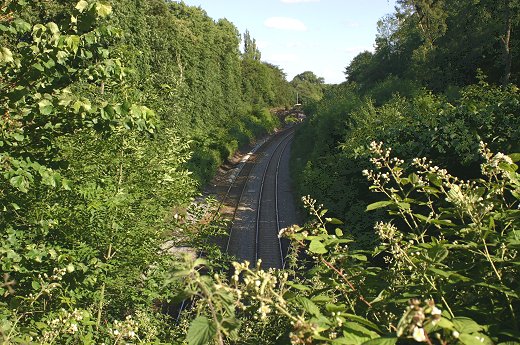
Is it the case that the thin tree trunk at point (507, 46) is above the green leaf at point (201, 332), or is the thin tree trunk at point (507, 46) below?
above

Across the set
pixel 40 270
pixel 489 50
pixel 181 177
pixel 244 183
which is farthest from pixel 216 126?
pixel 40 270

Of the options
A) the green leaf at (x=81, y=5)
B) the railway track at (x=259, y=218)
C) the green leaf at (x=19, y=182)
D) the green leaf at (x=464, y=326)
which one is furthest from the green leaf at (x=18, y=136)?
the railway track at (x=259, y=218)

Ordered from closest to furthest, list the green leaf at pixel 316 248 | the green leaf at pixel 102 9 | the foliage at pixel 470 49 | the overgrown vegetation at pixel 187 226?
the overgrown vegetation at pixel 187 226
the green leaf at pixel 316 248
the green leaf at pixel 102 9
the foliage at pixel 470 49

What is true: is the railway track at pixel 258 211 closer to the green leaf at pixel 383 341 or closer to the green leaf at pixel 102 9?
the green leaf at pixel 102 9

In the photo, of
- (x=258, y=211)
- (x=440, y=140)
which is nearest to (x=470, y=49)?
(x=258, y=211)

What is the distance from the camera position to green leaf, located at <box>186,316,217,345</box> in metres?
1.83

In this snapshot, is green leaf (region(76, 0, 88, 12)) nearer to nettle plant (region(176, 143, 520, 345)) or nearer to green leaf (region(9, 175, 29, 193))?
green leaf (region(9, 175, 29, 193))

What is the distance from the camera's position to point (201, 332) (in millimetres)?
1868

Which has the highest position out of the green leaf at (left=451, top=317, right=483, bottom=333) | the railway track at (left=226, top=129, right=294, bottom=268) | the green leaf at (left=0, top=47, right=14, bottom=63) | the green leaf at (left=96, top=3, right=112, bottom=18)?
the green leaf at (left=96, top=3, right=112, bottom=18)

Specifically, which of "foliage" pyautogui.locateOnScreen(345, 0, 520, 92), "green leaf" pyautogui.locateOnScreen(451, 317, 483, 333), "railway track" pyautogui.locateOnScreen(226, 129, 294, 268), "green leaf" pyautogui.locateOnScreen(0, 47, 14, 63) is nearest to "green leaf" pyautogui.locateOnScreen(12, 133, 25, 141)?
"green leaf" pyautogui.locateOnScreen(0, 47, 14, 63)

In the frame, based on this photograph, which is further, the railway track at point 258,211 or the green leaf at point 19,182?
the railway track at point 258,211

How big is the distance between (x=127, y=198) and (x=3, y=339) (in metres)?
3.76

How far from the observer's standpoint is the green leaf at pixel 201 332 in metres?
1.83

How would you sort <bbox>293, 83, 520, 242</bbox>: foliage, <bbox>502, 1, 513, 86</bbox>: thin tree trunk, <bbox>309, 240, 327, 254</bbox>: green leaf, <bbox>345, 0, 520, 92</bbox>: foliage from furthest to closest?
1. <bbox>345, 0, 520, 92</bbox>: foliage
2. <bbox>502, 1, 513, 86</bbox>: thin tree trunk
3. <bbox>293, 83, 520, 242</bbox>: foliage
4. <bbox>309, 240, 327, 254</bbox>: green leaf
